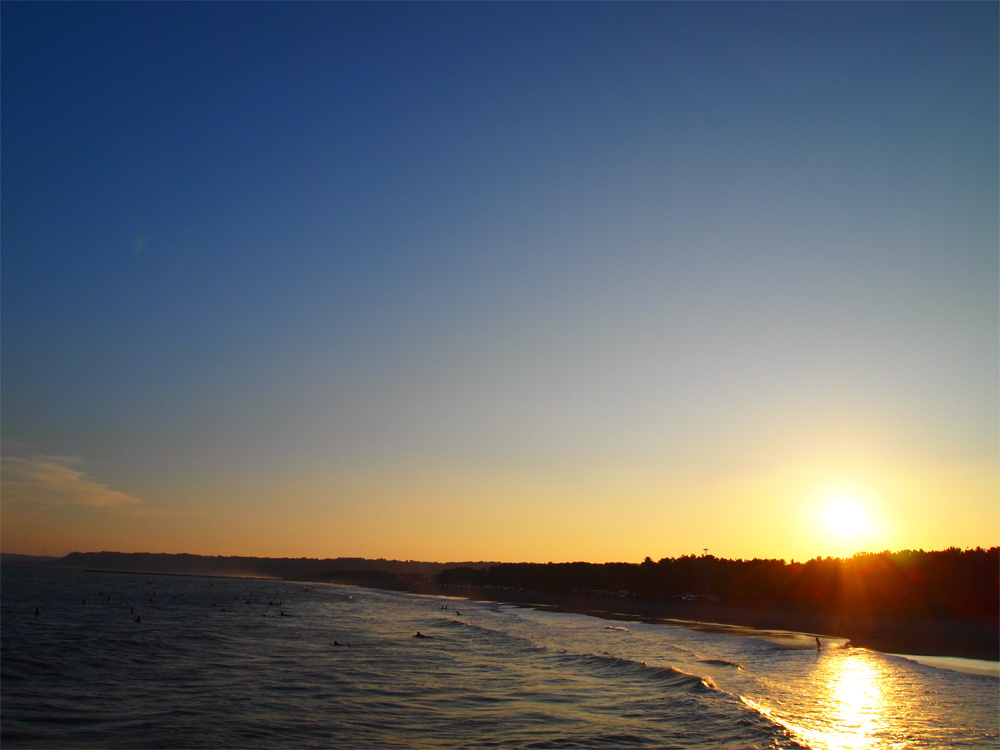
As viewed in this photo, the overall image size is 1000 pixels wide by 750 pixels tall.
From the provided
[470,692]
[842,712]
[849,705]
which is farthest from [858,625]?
[470,692]

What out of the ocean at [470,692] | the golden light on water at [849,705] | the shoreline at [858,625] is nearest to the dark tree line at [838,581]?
the shoreline at [858,625]

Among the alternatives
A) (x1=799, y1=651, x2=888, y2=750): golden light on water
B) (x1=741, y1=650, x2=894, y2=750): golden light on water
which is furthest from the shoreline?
(x1=741, y1=650, x2=894, y2=750): golden light on water

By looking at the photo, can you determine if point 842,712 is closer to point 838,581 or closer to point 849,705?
point 849,705

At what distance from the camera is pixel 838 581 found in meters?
79.4

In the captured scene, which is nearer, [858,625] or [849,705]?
[849,705]

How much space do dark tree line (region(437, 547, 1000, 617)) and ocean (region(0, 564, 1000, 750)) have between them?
25.8 m

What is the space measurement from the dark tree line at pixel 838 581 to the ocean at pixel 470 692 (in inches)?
1014

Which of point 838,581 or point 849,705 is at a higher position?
point 838,581

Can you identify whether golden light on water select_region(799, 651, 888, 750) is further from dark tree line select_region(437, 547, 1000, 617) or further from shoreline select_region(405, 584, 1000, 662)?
dark tree line select_region(437, 547, 1000, 617)

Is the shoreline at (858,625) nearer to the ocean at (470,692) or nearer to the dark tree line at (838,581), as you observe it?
the dark tree line at (838,581)

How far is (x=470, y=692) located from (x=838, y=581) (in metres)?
70.1

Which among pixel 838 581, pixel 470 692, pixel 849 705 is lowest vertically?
pixel 470 692

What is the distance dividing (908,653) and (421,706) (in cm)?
3464

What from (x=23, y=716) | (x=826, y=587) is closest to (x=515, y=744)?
(x=23, y=716)
